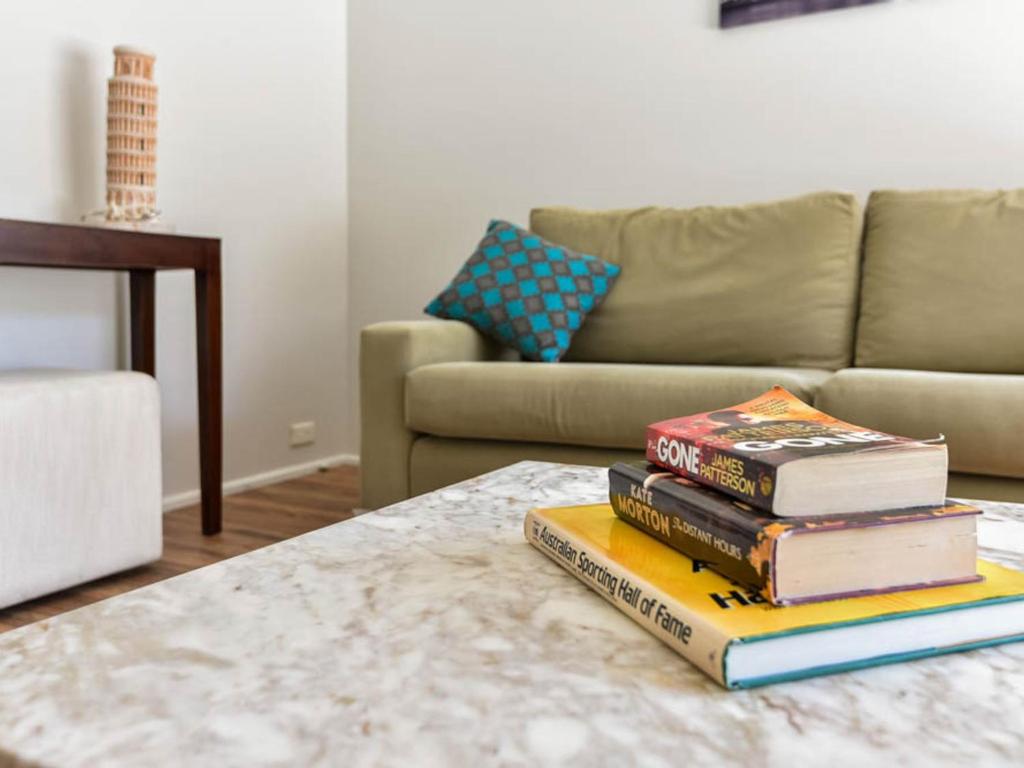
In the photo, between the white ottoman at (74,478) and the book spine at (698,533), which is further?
the white ottoman at (74,478)

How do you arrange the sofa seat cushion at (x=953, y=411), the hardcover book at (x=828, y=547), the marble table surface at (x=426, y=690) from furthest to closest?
the sofa seat cushion at (x=953, y=411)
the hardcover book at (x=828, y=547)
the marble table surface at (x=426, y=690)

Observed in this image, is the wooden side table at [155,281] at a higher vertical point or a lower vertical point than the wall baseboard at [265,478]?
higher

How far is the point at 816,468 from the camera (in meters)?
0.61

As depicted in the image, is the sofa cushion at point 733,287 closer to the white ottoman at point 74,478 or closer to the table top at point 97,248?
the table top at point 97,248

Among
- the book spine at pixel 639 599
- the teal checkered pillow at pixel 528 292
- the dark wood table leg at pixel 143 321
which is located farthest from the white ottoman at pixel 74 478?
the book spine at pixel 639 599

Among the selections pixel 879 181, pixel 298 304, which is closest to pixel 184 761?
pixel 879 181

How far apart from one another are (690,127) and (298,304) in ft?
4.92

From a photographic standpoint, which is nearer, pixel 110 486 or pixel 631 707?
pixel 631 707

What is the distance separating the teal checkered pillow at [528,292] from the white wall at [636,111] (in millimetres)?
627

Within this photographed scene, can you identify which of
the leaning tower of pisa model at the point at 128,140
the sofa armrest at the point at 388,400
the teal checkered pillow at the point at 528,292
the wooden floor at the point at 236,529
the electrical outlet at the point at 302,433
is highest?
the leaning tower of pisa model at the point at 128,140

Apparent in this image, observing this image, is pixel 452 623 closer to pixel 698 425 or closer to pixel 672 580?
pixel 672 580

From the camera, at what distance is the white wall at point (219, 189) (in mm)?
2301

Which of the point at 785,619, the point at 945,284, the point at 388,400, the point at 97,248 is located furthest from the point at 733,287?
the point at 785,619

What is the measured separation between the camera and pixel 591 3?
10.1 feet
